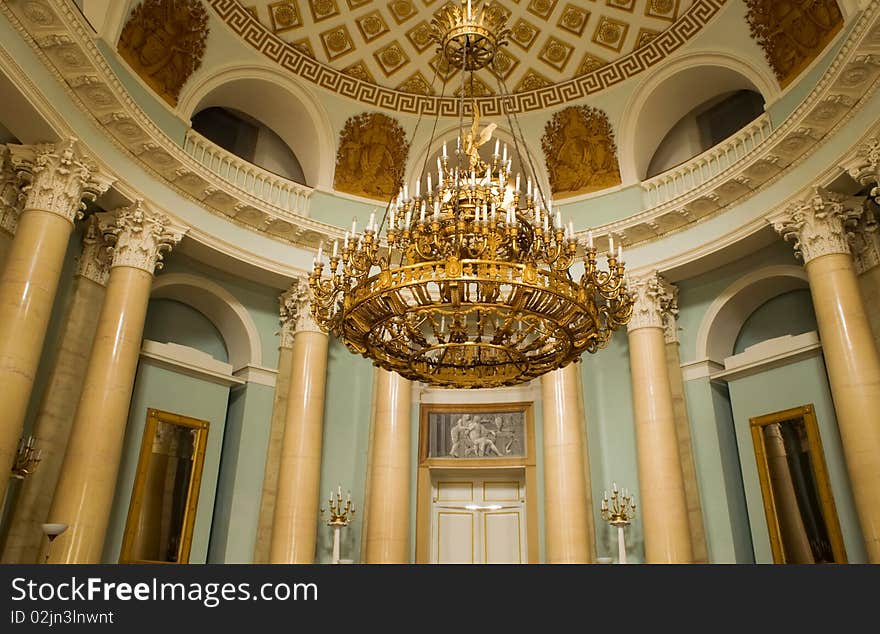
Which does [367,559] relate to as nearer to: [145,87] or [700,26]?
[145,87]

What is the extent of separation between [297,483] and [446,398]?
2.82 metres

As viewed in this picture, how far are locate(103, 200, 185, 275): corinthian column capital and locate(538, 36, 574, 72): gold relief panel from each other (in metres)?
6.76

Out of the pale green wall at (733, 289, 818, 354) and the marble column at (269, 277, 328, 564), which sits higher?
the pale green wall at (733, 289, 818, 354)

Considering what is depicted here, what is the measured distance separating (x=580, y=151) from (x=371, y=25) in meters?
4.05

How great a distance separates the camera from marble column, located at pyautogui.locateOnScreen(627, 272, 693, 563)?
8.30 meters

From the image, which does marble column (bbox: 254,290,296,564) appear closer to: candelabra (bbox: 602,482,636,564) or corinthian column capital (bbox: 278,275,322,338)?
corinthian column capital (bbox: 278,275,322,338)

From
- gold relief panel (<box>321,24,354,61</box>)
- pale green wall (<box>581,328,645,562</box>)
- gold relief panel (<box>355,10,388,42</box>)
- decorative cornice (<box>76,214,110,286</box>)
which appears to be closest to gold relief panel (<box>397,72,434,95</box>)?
gold relief panel (<box>355,10,388,42</box>)

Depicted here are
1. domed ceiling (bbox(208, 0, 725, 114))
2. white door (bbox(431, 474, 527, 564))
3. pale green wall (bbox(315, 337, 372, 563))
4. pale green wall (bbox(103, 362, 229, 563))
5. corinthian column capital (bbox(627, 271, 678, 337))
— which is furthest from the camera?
domed ceiling (bbox(208, 0, 725, 114))

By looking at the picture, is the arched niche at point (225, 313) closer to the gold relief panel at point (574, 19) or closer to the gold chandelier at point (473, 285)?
the gold chandelier at point (473, 285)

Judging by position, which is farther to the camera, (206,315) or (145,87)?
(206,315)
